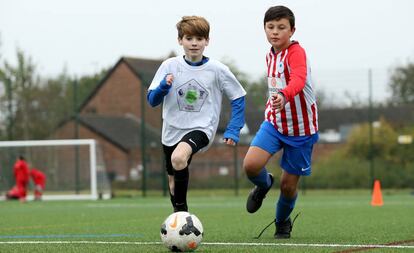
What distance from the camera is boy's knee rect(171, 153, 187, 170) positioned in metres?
7.46

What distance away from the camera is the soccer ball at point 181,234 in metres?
6.72

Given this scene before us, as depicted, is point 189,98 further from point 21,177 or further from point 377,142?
point 377,142

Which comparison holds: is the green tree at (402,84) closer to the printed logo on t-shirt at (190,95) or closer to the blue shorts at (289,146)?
the blue shorts at (289,146)

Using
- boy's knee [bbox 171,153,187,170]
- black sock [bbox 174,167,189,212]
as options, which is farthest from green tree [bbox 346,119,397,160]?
boy's knee [bbox 171,153,187,170]

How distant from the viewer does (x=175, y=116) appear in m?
7.92

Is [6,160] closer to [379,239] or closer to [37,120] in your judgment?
[37,120]

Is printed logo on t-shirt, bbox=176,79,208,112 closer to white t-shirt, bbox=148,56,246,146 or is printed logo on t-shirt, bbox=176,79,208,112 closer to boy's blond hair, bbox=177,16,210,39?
white t-shirt, bbox=148,56,246,146

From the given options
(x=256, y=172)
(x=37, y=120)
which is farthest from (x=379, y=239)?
(x=37, y=120)

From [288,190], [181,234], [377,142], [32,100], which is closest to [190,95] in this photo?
[288,190]

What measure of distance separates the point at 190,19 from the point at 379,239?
2490 mm

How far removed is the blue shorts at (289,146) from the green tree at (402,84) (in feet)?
65.5

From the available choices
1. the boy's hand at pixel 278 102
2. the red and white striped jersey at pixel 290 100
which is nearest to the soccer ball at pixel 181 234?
the boy's hand at pixel 278 102

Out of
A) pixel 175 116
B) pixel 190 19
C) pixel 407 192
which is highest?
pixel 190 19

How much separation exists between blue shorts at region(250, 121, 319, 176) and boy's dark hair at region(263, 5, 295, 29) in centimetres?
93
